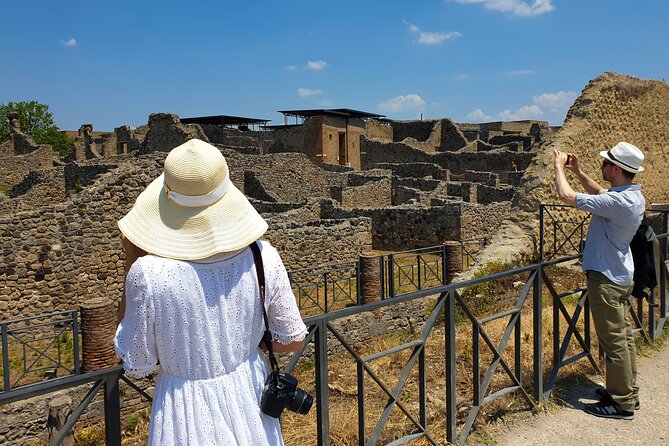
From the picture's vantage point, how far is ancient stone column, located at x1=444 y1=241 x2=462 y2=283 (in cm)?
1165

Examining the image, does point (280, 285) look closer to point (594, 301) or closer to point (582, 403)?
point (594, 301)

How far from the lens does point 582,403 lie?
14.9 feet

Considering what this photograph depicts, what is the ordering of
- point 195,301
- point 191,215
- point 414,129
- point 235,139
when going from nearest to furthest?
1. point 195,301
2. point 191,215
3. point 235,139
4. point 414,129

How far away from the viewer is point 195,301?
2.01 metres

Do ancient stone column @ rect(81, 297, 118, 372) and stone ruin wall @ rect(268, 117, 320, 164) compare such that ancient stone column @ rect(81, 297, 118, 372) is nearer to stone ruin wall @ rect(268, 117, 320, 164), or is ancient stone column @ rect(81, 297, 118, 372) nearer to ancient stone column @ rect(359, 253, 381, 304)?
ancient stone column @ rect(359, 253, 381, 304)

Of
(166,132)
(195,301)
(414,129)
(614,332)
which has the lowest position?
(614,332)

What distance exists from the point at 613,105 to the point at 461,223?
20.2 feet

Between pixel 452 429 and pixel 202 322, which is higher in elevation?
pixel 202 322

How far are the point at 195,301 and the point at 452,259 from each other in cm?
1020

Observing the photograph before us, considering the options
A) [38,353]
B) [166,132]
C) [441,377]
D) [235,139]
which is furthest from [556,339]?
[235,139]

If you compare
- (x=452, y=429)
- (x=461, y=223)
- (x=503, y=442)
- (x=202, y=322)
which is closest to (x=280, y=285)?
(x=202, y=322)

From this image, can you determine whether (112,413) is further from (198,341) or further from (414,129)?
(414,129)

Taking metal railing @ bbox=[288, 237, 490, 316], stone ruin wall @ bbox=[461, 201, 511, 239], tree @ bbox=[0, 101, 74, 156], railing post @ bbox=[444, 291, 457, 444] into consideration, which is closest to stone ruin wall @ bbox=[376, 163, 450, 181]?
stone ruin wall @ bbox=[461, 201, 511, 239]

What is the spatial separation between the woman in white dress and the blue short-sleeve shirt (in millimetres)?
2736
